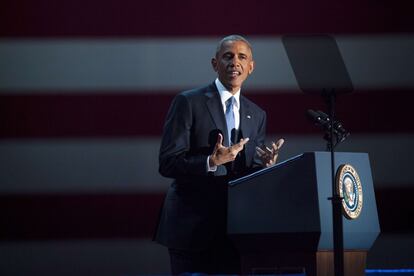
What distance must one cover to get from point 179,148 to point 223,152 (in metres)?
0.22

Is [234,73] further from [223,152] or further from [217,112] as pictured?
[223,152]

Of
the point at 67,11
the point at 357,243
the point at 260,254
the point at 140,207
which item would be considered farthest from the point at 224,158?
the point at 67,11

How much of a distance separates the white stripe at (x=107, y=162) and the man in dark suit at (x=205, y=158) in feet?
2.98

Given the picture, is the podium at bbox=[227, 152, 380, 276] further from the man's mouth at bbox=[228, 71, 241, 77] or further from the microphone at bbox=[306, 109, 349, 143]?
the man's mouth at bbox=[228, 71, 241, 77]

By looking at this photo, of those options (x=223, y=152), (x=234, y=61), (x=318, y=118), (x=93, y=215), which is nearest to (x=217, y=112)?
(x=234, y=61)

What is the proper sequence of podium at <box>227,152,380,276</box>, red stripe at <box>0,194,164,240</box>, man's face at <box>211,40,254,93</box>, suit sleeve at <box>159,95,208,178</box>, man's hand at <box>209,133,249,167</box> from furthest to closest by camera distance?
red stripe at <box>0,194,164,240</box>
man's face at <box>211,40,254,93</box>
suit sleeve at <box>159,95,208,178</box>
man's hand at <box>209,133,249,167</box>
podium at <box>227,152,380,276</box>

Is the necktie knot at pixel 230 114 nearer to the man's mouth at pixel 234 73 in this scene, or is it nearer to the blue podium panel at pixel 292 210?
the man's mouth at pixel 234 73

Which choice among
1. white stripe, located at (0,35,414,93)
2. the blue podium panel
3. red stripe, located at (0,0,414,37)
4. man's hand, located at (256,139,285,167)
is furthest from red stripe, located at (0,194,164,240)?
the blue podium panel

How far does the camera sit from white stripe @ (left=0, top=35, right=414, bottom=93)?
3447mm

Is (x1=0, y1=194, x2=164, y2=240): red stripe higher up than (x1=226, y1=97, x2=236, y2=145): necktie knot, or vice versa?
(x1=226, y1=97, x2=236, y2=145): necktie knot

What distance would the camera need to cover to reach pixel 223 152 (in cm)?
222

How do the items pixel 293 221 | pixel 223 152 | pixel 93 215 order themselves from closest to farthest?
pixel 293 221, pixel 223 152, pixel 93 215

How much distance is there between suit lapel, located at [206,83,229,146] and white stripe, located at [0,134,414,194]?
961 mm

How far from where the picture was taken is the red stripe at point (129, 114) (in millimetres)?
3422
